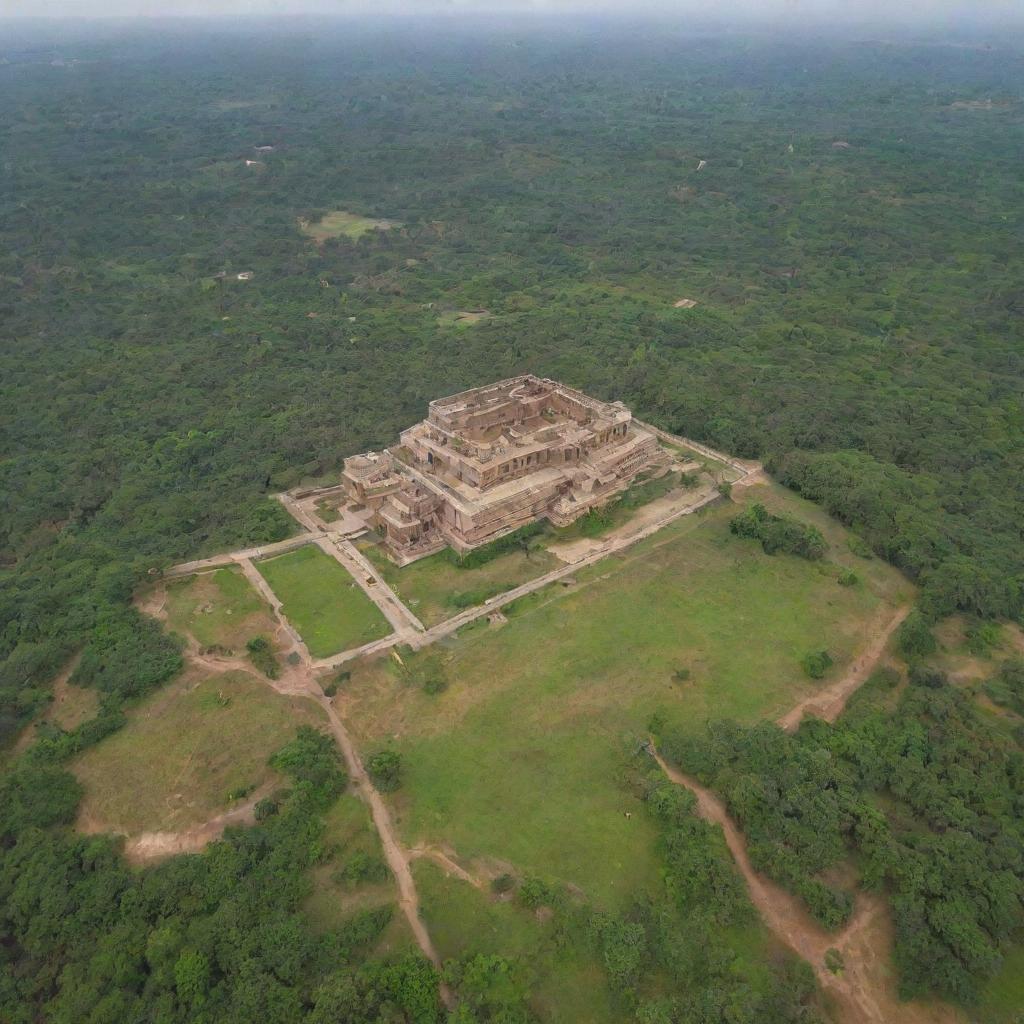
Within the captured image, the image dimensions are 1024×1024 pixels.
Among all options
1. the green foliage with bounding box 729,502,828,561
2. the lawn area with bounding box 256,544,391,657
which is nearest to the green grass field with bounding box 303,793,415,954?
the lawn area with bounding box 256,544,391,657

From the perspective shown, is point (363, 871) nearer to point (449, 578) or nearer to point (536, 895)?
point (536, 895)

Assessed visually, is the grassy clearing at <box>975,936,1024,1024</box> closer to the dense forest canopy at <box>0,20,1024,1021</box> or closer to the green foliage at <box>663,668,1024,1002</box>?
the green foliage at <box>663,668,1024,1002</box>

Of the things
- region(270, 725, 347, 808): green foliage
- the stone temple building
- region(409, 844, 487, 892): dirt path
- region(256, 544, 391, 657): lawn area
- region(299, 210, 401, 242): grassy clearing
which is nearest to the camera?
region(409, 844, 487, 892): dirt path

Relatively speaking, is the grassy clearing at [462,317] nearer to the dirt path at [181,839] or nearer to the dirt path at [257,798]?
the dirt path at [257,798]

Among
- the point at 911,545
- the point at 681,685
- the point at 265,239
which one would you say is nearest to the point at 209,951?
the point at 681,685

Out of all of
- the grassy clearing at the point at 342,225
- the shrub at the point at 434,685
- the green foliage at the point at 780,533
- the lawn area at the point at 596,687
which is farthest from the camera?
the grassy clearing at the point at 342,225

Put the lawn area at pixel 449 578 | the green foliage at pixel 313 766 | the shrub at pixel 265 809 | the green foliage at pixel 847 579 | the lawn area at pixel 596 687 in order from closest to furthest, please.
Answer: the lawn area at pixel 596 687
the shrub at pixel 265 809
the green foliage at pixel 313 766
the lawn area at pixel 449 578
the green foliage at pixel 847 579

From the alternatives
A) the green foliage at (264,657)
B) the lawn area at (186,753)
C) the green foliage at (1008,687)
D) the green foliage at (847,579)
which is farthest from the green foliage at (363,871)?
the green foliage at (1008,687)
